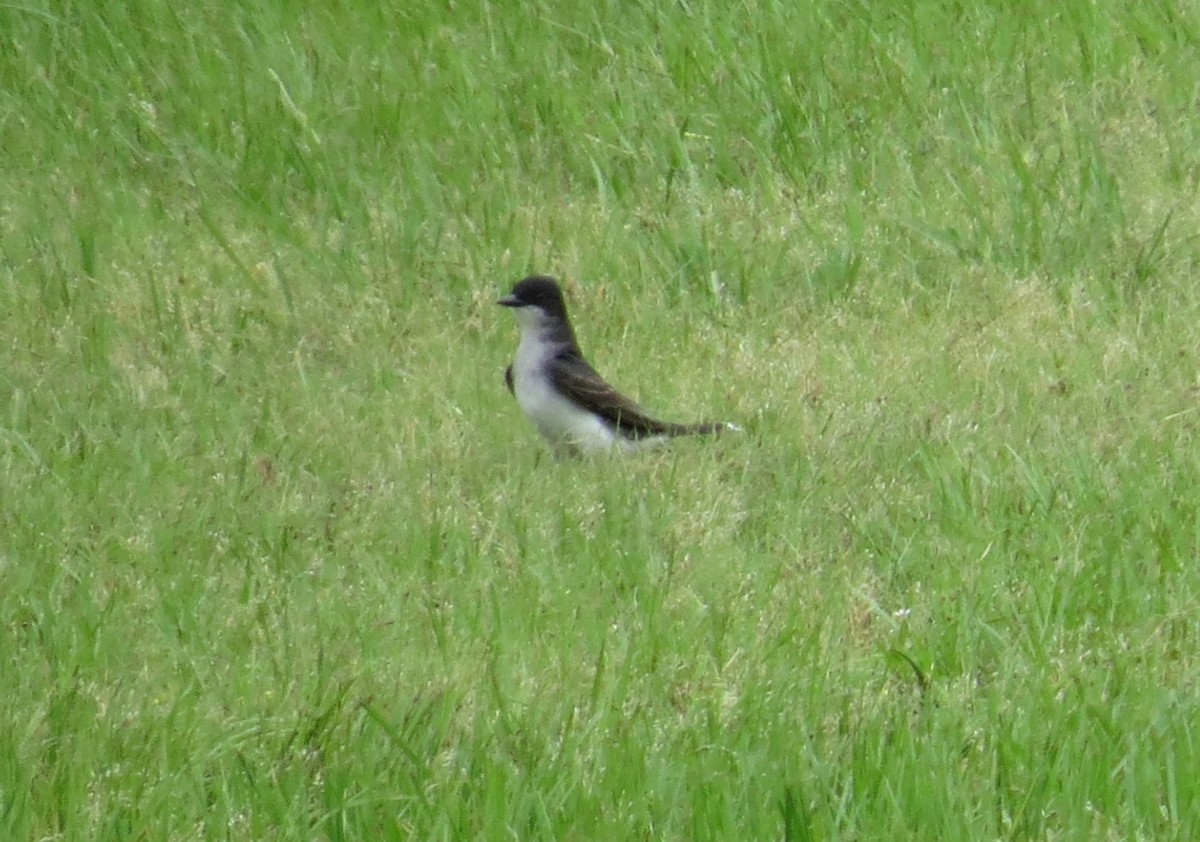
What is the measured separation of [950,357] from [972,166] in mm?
2074

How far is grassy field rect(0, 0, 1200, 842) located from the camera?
17.4 feet

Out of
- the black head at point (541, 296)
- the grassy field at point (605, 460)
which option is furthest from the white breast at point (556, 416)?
the black head at point (541, 296)

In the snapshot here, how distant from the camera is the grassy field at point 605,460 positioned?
5.29 meters

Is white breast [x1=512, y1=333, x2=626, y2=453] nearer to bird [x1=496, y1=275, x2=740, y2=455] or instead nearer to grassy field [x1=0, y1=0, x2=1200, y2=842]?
bird [x1=496, y1=275, x2=740, y2=455]

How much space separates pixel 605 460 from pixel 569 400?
1.63 feet

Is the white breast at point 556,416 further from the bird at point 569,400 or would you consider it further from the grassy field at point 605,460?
the grassy field at point 605,460

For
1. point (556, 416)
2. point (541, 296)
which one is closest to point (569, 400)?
point (556, 416)

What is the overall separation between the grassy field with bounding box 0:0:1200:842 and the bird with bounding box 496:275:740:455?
0.17 meters

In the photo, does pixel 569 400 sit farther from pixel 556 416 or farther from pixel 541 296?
pixel 541 296

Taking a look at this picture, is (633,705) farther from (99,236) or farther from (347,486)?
(99,236)

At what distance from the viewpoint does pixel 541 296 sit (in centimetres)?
911

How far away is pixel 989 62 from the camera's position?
37.4ft

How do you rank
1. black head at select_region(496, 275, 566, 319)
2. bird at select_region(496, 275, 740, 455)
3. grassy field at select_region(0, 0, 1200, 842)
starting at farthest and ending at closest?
1. black head at select_region(496, 275, 566, 319)
2. bird at select_region(496, 275, 740, 455)
3. grassy field at select_region(0, 0, 1200, 842)

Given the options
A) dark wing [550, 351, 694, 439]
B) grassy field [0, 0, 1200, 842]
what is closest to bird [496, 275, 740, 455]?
dark wing [550, 351, 694, 439]
